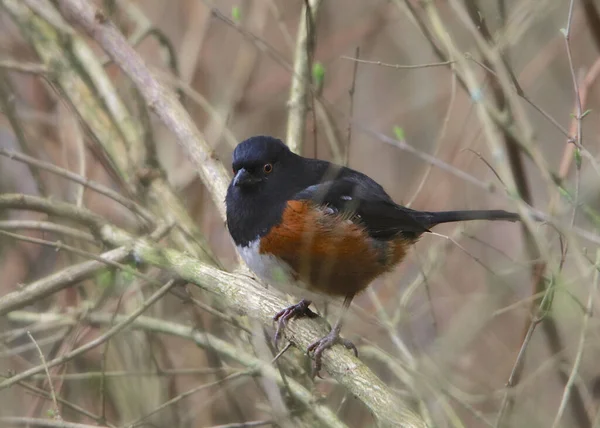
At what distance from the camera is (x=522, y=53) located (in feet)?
17.4

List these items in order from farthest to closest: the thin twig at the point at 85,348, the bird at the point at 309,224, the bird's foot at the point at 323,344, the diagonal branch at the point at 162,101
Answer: the diagonal branch at the point at 162,101, the bird at the point at 309,224, the bird's foot at the point at 323,344, the thin twig at the point at 85,348

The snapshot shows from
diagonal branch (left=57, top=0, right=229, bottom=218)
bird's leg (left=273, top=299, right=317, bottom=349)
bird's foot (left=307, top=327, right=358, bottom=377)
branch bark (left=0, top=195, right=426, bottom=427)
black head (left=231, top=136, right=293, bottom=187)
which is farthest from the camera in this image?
diagonal branch (left=57, top=0, right=229, bottom=218)

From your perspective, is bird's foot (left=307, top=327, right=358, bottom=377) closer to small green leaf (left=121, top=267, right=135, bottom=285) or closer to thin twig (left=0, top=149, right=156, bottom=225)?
small green leaf (left=121, top=267, right=135, bottom=285)

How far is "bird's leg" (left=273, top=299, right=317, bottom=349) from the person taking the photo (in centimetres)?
285

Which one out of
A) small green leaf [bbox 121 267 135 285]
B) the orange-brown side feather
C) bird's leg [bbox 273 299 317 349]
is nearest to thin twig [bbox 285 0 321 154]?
the orange-brown side feather

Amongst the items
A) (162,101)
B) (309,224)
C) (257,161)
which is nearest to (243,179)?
(257,161)

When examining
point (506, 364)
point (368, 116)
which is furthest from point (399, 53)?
point (506, 364)

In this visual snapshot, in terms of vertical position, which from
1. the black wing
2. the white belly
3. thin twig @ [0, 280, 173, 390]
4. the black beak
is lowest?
thin twig @ [0, 280, 173, 390]

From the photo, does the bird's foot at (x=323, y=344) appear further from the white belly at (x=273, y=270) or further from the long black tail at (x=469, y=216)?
the long black tail at (x=469, y=216)

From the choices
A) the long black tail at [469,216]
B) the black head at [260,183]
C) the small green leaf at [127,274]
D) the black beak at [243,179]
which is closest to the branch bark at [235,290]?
the small green leaf at [127,274]

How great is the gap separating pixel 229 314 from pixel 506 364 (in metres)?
2.46

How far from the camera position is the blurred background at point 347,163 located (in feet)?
A: 8.92

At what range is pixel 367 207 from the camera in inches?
128

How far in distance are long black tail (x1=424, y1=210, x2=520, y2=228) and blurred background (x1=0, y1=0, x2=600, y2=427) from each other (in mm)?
125
